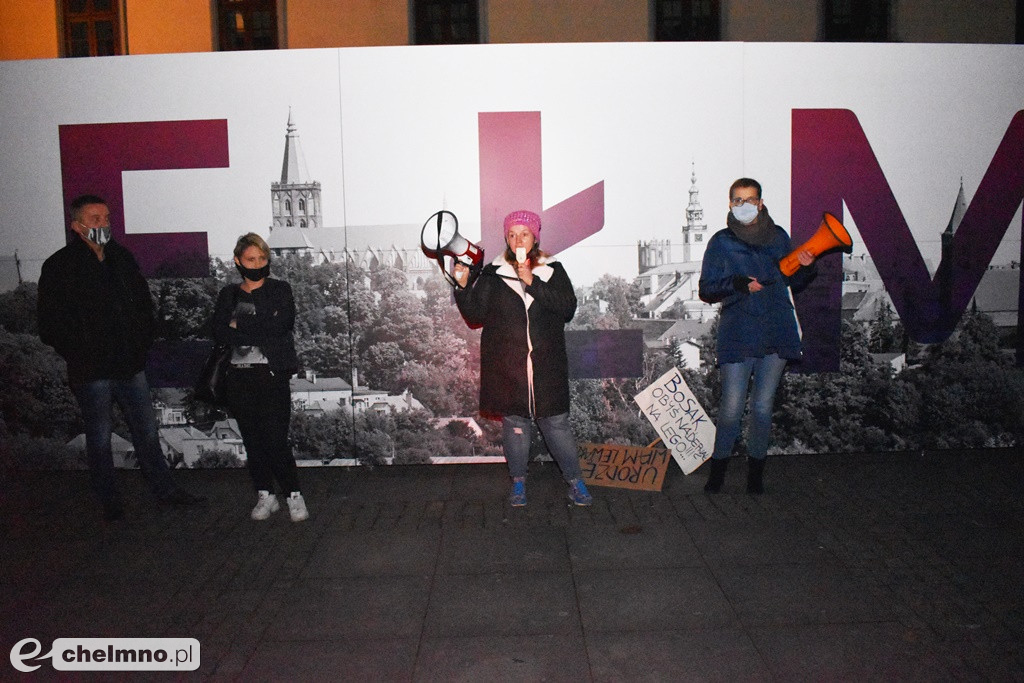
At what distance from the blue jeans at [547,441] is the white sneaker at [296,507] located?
4.41 ft

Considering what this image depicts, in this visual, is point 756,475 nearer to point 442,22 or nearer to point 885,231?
point 885,231

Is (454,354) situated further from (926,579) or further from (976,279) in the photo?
(976,279)

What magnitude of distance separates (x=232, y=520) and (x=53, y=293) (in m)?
1.78

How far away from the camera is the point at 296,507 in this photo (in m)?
5.23

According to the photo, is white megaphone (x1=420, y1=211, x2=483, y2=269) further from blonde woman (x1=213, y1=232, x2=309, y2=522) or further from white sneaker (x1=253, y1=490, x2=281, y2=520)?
white sneaker (x1=253, y1=490, x2=281, y2=520)

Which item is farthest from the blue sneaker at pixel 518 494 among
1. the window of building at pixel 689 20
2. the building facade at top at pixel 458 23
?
the window of building at pixel 689 20

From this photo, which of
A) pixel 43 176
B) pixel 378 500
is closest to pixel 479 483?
pixel 378 500

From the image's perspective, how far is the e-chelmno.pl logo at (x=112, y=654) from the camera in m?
3.41

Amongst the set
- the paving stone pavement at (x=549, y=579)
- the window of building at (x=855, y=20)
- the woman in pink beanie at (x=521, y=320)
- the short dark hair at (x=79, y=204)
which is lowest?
the paving stone pavement at (x=549, y=579)

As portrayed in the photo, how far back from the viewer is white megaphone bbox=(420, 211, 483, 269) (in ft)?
16.4

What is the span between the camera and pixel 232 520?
17.4 ft

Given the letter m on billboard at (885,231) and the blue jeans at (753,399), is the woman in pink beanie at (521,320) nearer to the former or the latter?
the blue jeans at (753,399)

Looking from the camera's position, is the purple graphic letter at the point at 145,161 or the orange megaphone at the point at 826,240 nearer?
the orange megaphone at the point at 826,240

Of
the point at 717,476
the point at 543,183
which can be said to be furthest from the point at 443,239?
the point at 717,476
